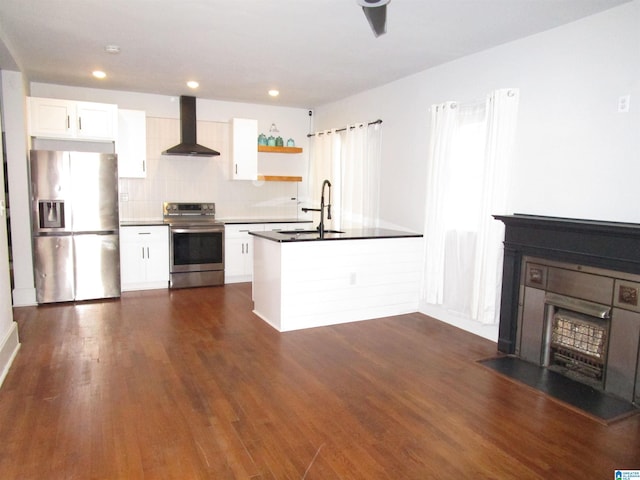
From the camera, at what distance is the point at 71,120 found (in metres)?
5.19

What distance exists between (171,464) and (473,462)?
5.04 ft

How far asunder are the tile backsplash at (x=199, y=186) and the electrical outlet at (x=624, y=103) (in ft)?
16.3

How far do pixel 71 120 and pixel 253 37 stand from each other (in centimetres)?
283

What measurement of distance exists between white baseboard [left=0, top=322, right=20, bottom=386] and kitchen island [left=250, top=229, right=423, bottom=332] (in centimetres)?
218

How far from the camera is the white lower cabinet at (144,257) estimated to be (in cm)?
574

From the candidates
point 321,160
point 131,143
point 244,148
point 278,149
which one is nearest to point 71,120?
point 131,143

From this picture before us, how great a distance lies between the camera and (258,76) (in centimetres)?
506

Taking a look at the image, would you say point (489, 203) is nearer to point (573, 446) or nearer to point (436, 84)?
point (436, 84)

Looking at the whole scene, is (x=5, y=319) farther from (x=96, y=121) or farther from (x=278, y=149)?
(x=278, y=149)

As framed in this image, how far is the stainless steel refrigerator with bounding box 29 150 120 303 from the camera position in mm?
4980

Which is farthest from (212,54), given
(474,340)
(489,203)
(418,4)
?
(474,340)

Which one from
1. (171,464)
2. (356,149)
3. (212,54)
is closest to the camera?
(171,464)

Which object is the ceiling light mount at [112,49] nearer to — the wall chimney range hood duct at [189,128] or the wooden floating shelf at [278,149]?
the wall chimney range hood duct at [189,128]

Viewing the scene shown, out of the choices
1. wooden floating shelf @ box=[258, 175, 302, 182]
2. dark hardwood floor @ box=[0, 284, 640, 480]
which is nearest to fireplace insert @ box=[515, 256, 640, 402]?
dark hardwood floor @ box=[0, 284, 640, 480]
